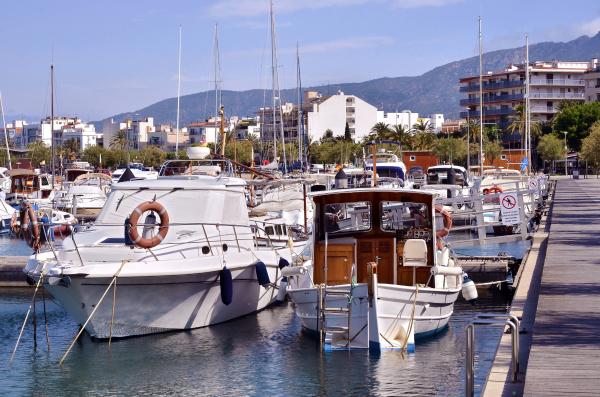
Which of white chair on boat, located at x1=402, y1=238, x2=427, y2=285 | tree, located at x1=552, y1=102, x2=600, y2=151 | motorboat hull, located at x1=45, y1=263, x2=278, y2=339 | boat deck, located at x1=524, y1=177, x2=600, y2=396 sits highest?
tree, located at x1=552, y1=102, x2=600, y2=151

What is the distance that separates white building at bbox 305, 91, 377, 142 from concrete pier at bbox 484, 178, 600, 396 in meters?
142

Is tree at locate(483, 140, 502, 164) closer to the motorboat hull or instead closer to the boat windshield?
the boat windshield

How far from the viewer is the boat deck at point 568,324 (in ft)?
38.7

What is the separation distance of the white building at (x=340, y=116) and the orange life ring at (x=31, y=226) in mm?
142611

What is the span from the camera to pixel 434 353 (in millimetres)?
19891

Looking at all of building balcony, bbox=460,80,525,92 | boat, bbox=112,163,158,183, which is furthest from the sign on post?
building balcony, bbox=460,80,525,92

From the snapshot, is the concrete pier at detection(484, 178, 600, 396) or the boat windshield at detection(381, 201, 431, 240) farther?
the boat windshield at detection(381, 201, 431, 240)

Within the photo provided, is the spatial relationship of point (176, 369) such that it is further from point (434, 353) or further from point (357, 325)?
point (434, 353)

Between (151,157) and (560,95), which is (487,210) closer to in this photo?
(151,157)

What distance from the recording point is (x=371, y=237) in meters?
21.4

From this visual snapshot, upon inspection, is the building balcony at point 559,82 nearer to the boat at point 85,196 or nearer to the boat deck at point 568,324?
the boat at point 85,196

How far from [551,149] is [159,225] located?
99.3 metres

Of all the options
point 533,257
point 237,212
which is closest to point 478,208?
point 533,257

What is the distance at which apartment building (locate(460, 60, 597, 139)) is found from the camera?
147 m
